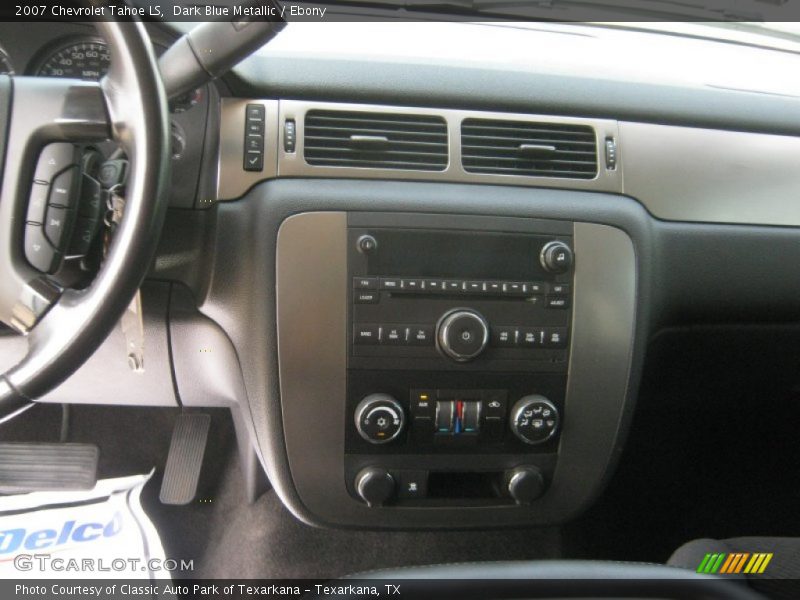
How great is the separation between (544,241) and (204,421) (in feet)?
3.03

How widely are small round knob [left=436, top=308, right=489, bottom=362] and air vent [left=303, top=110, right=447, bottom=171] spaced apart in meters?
0.23

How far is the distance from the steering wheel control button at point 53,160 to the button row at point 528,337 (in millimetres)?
620

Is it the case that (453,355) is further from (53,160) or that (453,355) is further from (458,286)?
(53,160)

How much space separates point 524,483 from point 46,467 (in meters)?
1.04

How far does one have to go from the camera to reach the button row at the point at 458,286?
1.07 meters

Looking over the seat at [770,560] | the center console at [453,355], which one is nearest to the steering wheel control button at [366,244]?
the center console at [453,355]

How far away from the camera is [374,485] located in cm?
113

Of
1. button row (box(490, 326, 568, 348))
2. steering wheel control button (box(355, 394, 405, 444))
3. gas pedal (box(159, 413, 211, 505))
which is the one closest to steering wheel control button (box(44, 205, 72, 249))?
steering wheel control button (box(355, 394, 405, 444))

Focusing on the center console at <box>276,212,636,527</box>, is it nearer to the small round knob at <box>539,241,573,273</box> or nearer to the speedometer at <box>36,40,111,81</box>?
the small round knob at <box>539,241,573,273</box>

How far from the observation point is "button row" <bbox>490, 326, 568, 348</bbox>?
111 cm

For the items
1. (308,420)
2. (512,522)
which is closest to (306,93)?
(308,420)

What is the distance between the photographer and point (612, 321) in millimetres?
1155

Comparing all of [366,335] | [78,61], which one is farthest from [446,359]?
[78,61]

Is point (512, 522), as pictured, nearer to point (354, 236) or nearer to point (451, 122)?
point (354, 236)
